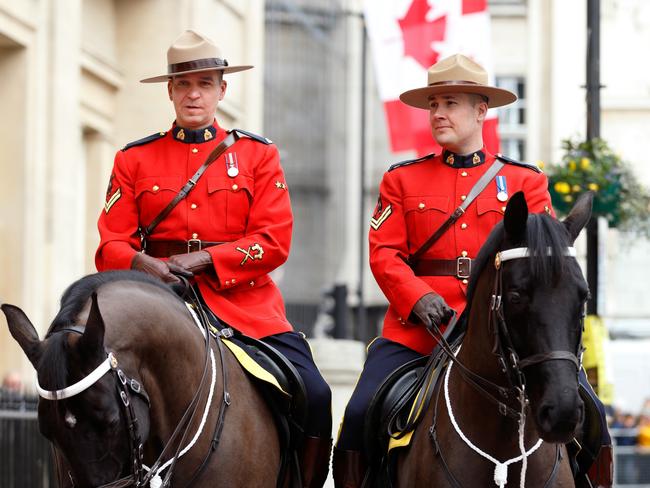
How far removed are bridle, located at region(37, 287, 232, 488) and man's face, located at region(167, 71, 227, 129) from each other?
1215 mm

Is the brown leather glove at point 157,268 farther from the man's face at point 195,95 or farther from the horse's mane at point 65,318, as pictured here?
the man's face at point 195,95

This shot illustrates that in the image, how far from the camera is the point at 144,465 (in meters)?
6.45

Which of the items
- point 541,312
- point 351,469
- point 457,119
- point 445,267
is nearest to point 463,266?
point 445,267

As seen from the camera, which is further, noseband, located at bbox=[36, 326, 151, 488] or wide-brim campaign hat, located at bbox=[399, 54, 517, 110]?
wide-brim campaign hat, located at bbox=[399, 54, 517, 110]

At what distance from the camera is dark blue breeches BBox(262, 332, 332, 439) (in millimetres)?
7668

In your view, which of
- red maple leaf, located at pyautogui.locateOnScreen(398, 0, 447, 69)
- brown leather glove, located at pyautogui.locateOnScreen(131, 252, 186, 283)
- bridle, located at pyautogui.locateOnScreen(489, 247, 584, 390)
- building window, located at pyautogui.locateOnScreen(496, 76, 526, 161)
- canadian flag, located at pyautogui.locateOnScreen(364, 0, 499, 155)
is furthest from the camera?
building window, located at pyautogui.locateOnScreen(496, 76, 526, 161)

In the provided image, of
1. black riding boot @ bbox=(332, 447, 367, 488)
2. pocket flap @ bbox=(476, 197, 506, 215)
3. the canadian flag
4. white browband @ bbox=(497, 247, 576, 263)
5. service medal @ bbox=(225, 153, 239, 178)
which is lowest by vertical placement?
black riding boot @ bbox=(332, 447, 367, 488)

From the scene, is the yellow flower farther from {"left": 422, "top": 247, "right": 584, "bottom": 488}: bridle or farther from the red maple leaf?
{"left": 422, "top": 247, "right": 584, "bottom": 488}: bridle

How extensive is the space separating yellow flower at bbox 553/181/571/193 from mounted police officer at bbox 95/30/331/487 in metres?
5.55

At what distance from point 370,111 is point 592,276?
30000mm

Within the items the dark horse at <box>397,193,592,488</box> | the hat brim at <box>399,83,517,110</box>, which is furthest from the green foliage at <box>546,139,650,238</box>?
the dark horse at <box>397,193,592,488</box>

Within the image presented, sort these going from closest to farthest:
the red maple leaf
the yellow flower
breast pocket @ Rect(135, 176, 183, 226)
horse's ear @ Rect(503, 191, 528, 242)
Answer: horse's ear @ Rect(503, 191, 528, 242) < breast pocket @ Rect(135, 176, 183, 226) < the yellow flower < the red maple leaf

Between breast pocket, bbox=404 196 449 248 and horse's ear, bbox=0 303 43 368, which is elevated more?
breast pocket, bbox=404 196 449 248

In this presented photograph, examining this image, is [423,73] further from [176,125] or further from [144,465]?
[144,465]
